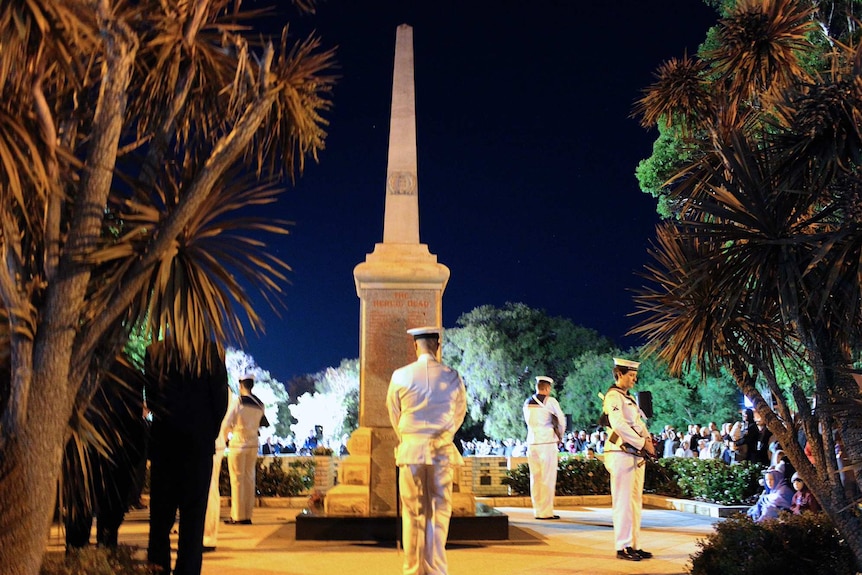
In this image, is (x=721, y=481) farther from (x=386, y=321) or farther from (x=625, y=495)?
(x=386, y=321)

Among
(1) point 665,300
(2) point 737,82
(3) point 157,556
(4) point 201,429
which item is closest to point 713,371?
(1) point 665,300

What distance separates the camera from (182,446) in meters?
5.73

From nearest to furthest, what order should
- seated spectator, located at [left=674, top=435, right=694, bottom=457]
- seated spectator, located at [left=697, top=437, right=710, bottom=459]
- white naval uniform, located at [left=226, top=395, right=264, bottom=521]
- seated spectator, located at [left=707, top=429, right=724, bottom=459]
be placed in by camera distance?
white naval uniform, located at [left=226, top=395, right=264, bottom=521] → seated spectator, located at [left=707, top=429, right=724, bottom=459] → seated spectator, located at [left=697, top=437, right=710, bottom=459] → seated spectator, located at [left=674, top=435, right=694, bottom=457]

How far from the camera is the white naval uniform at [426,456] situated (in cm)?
693

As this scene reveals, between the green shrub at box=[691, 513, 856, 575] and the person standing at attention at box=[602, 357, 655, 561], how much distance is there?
2.12 meters

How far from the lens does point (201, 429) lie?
5.75 meters

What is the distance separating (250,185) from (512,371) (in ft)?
143

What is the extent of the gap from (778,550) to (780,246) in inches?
91.1

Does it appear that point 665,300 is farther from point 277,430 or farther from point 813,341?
point 277,430

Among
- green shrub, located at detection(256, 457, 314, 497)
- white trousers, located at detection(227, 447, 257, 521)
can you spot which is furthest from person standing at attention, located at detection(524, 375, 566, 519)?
green shrub, located at detection(256, 457, 314, 497)

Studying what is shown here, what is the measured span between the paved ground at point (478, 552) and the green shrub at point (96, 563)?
2870mm

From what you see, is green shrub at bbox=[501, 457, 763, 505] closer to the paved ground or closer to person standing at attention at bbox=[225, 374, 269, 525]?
the paved ground

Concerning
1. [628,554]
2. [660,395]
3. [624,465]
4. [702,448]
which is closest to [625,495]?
[624,465]

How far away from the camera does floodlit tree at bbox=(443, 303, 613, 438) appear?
46469mm
